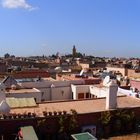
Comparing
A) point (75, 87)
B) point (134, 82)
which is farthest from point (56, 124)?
point (134, 82)

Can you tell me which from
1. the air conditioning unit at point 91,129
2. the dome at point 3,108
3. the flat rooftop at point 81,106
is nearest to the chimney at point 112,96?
the flat rooftop at point 81,106

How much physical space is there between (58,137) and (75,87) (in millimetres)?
11995

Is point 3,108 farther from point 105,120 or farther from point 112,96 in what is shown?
point 112,96

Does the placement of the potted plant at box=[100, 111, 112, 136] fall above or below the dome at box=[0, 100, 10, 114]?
below

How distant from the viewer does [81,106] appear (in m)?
23.3

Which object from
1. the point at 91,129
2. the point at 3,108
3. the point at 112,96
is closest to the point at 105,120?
the point at 91,129

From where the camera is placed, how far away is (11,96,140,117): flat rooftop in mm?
21547

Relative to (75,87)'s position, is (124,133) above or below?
below

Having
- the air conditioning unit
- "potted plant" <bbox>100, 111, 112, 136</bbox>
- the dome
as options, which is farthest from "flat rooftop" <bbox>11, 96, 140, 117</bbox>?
the dome

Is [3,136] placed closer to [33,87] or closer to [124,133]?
[124,133]

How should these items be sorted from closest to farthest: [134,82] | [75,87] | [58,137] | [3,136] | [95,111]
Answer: [3,136]
[58,137]
[95,111]
[75,87]
[134,82]

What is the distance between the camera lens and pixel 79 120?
20875 millimetres

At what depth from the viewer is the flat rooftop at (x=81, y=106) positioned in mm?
21547

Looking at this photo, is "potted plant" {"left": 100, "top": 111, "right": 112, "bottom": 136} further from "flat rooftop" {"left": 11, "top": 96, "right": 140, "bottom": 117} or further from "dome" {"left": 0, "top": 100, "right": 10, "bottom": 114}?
"dome" {"left": 0, "top": 100, "right": 10, "bottom": 114}
